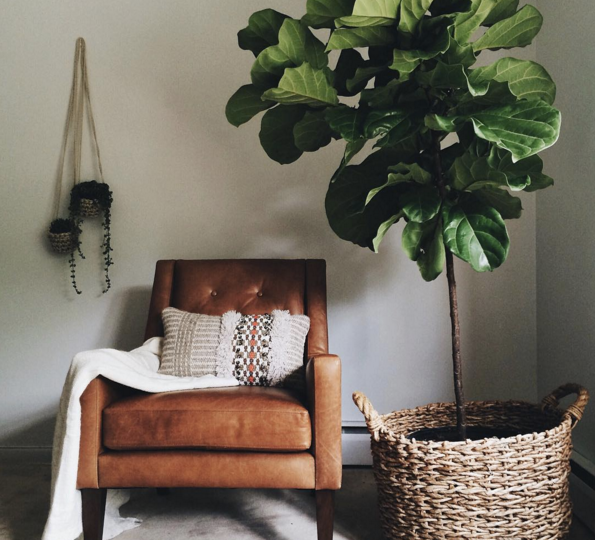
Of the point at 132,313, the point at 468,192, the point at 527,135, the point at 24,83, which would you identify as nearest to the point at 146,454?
the point at 132,313

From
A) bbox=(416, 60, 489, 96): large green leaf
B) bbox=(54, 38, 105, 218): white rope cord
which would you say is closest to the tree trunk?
bbox=(416, 60, 489, 96): large green leaf

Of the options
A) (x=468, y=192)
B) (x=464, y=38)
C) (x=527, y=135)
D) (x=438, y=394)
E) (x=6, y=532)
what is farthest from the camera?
(x=438, y=394)

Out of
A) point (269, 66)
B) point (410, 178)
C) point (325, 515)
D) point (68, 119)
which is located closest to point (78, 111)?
point (68, 119)

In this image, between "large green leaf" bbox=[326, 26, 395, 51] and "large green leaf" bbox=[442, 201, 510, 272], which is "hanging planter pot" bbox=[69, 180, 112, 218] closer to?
"large green leaf" bbox=[326, 26, 395, 51]

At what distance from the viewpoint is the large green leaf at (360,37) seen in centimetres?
151

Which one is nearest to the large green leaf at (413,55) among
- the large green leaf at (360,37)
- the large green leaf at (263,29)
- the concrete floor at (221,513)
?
the large green leaf at (360,37)

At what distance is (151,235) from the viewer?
106 inches

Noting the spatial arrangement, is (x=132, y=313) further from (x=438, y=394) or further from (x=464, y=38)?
(x=464, y=38)

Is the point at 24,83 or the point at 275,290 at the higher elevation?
the point at 24,83

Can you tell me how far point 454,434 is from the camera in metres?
1.76

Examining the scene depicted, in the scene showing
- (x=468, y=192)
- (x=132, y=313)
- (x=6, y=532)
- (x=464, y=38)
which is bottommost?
(x=6, y=532)

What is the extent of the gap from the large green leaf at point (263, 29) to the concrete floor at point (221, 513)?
1565 mm

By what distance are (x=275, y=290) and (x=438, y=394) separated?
0.90 meters

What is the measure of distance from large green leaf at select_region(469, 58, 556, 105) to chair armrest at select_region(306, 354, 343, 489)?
3.00ft
